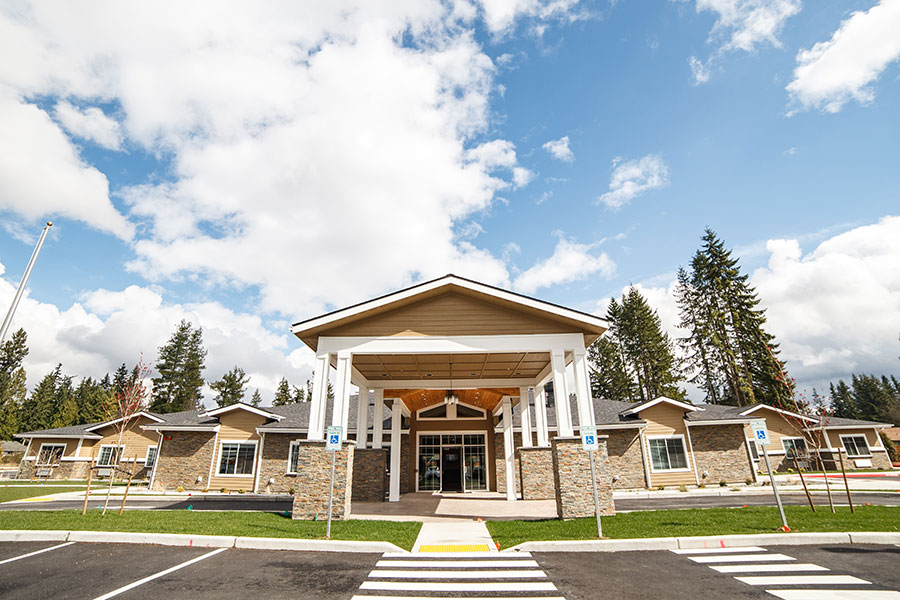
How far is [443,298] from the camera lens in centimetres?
1267

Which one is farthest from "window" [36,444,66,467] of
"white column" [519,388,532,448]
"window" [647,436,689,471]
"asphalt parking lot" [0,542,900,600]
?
"window" [647,436,689,471]

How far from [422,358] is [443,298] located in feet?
9.74

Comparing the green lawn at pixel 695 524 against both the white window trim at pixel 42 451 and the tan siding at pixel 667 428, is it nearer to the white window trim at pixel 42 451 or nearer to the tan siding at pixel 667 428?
→ the tan siding at pixel 667 428

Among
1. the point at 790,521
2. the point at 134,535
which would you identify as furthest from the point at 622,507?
the point at 134,535

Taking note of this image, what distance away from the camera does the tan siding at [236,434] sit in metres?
21.8

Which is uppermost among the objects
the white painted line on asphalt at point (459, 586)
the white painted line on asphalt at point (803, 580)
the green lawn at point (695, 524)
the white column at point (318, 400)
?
the white column at point (318, 400)

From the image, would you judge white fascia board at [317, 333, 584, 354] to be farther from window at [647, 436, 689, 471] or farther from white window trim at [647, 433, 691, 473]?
window at [647, 436, 689, 471]

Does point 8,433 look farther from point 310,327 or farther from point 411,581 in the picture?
point 411,581

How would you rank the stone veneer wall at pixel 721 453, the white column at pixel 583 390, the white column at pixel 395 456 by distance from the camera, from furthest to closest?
the stone veneer wall at pixel 721 453 < the white column at pixel 395 456 < the white column at pixel 583 390

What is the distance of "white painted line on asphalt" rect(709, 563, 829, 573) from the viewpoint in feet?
20.3

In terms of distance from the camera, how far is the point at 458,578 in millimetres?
6070

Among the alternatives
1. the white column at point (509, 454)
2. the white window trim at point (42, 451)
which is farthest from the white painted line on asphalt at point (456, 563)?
the white window trim at point (42, 451)

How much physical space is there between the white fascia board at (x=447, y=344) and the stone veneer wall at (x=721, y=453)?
15.0 metres

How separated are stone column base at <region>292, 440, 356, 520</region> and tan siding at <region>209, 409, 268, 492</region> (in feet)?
44.3
